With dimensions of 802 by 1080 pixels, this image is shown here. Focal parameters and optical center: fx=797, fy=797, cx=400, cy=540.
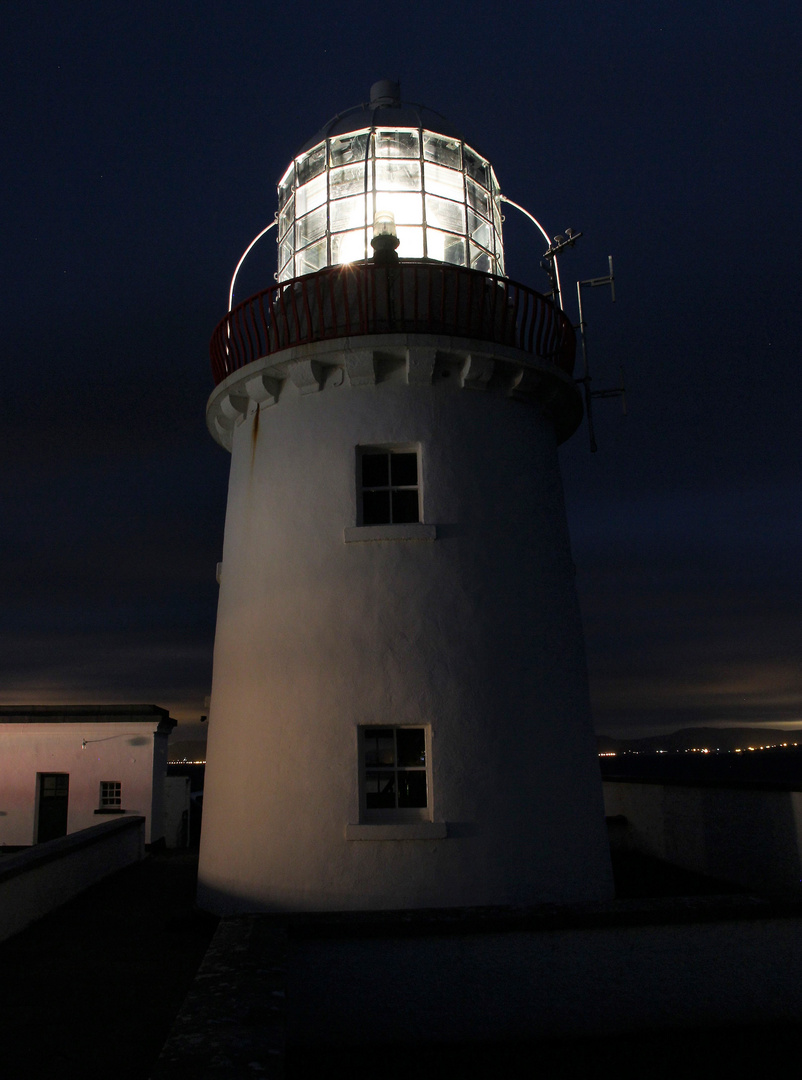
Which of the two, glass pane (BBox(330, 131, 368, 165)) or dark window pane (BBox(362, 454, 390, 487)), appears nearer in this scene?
dark window pane (BBox(362, 454, 390, 487))

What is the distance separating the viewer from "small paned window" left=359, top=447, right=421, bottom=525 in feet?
31.0

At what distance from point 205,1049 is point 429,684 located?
200 inches

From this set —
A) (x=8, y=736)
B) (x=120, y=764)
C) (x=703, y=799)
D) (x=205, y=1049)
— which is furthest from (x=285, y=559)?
(x=8, y=736)

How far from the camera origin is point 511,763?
8344 mm

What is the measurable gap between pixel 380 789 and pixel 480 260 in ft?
21.6

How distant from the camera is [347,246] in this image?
32.8ft

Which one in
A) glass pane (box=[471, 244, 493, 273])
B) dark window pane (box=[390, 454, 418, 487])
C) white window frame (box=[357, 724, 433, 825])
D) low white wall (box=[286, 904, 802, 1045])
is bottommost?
low white wall (box=[286, 904, 802, 1045])

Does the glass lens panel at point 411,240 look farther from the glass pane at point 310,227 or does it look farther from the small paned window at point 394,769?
the small paned window at point 394,769

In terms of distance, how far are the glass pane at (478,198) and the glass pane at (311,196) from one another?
1896 mm

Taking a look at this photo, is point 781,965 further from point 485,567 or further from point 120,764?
point 120,764

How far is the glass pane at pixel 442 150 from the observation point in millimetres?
10266

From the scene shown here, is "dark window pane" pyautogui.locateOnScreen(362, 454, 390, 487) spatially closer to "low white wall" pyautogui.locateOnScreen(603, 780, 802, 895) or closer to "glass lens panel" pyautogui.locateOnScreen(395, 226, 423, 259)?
"glass lens panel" pyautogui.locateOnScreen(395, 226, 423, 259)

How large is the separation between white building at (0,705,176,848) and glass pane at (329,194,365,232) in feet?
48.6

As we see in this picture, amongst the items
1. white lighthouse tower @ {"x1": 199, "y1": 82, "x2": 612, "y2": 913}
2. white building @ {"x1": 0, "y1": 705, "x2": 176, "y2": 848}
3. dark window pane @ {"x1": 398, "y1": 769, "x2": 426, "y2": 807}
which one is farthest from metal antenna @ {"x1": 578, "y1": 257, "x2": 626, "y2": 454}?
white building @ {"x1": 0, "y1": 705, "x2": 176, "y2": 848}
